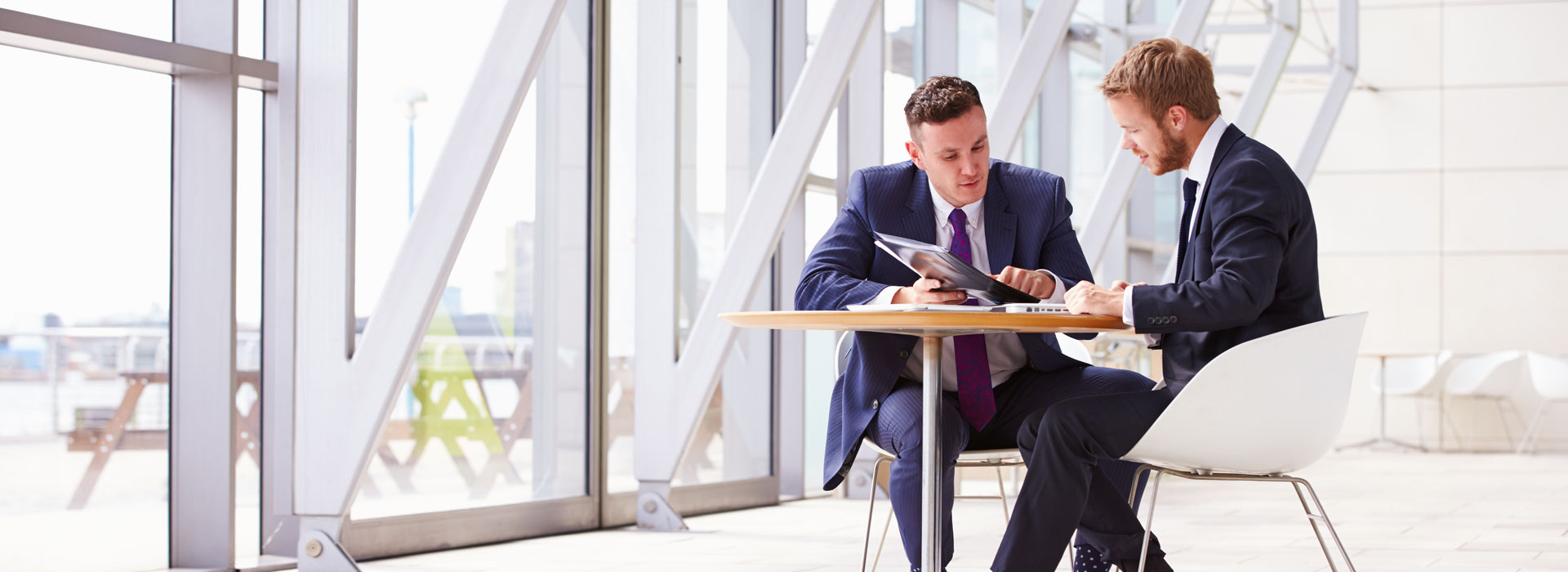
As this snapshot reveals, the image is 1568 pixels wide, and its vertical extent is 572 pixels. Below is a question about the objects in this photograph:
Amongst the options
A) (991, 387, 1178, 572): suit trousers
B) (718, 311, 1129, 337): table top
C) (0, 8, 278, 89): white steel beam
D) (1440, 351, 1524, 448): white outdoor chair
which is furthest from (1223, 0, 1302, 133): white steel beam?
(718, 311, 1129, 337): table top

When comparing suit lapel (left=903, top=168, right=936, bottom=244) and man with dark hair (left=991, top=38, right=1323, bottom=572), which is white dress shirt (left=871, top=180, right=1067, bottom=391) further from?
man with dark hair (left=991, top=38, right=1323, bottom=572)

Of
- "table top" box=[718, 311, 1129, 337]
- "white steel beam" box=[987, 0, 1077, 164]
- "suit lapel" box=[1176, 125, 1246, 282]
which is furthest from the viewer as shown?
"white steel beam" box=[987, 0, 1077, 164]

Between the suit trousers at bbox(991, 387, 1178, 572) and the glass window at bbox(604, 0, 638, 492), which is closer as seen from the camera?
the suit trousers at bbox(991, 387, 1178, 572)

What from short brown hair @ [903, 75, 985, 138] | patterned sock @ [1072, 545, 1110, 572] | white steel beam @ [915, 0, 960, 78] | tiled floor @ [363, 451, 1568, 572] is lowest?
tiled floor @ [363, 451, 1568, 572]

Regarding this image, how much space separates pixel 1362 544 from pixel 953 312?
305cm

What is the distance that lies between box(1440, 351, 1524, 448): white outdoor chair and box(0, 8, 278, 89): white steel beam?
899 cm

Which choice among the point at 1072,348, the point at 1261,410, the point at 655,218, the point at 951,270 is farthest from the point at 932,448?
the point at 655,218

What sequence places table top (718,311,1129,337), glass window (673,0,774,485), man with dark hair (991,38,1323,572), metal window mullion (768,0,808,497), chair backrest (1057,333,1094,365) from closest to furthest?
table top (718,311,1129,337) → man with dark hair (991,38,1323,572) → chair backrest (1057,333,1094,365) → glass window (673,0,774,485) → metal window mullion (768,0,808,497)

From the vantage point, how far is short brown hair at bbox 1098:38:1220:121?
250 centimetres

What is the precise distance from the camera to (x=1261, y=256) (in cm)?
235

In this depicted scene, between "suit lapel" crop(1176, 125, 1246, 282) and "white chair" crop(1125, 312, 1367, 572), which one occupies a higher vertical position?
"suit lapel" crop(1176, 125, 1246, 282)

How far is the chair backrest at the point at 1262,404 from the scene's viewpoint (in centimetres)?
239

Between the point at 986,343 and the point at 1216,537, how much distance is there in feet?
7.78


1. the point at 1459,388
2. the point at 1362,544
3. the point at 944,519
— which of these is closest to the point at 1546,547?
the point at 1362,544
